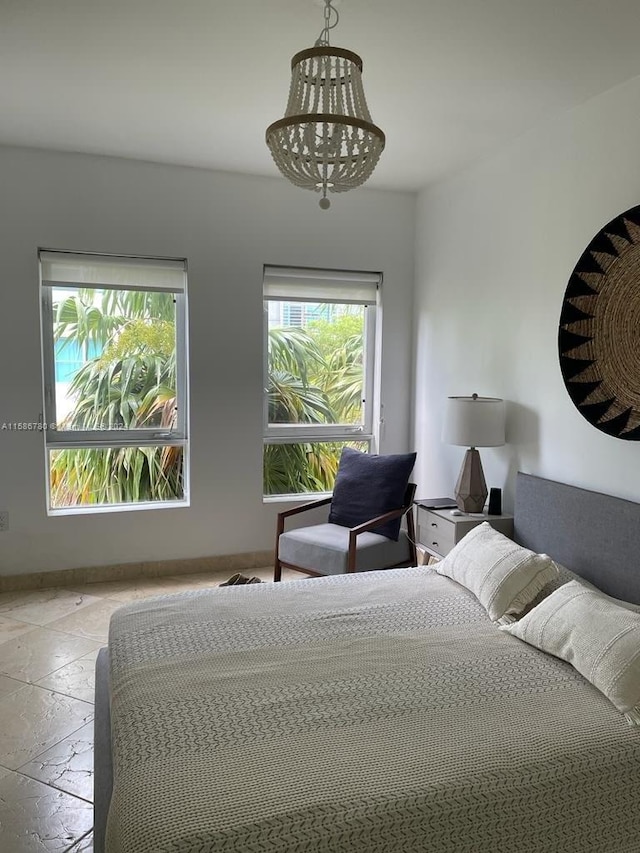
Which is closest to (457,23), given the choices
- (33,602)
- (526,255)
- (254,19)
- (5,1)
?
(254,19)

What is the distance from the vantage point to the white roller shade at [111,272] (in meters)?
3.76

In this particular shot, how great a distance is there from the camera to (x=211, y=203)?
396cm

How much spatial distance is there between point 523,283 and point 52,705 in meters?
2.97

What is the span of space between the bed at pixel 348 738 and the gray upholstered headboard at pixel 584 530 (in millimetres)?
627

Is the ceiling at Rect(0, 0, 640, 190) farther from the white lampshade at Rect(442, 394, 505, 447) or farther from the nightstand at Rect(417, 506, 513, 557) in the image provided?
the nightstand at Rect(417, 506, 513, 557)

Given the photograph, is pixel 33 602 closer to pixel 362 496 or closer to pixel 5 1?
pixel 362 496

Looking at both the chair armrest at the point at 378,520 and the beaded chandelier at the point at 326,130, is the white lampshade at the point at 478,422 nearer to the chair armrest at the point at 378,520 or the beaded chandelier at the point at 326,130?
the chair armrest at the point at 378,520

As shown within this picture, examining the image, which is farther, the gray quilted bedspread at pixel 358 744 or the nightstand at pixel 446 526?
the nightstand at pixel 446 526

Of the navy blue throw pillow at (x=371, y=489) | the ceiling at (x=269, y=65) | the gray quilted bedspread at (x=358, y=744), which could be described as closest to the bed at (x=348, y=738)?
the gray quilted bedspread at (x=358, y=744)

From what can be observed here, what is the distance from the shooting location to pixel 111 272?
12.7 feet

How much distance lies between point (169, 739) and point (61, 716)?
1.16m

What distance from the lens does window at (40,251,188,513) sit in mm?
3838

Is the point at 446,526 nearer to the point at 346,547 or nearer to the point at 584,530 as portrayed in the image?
the point at 346,547

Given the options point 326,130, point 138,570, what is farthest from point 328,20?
point 138,570
